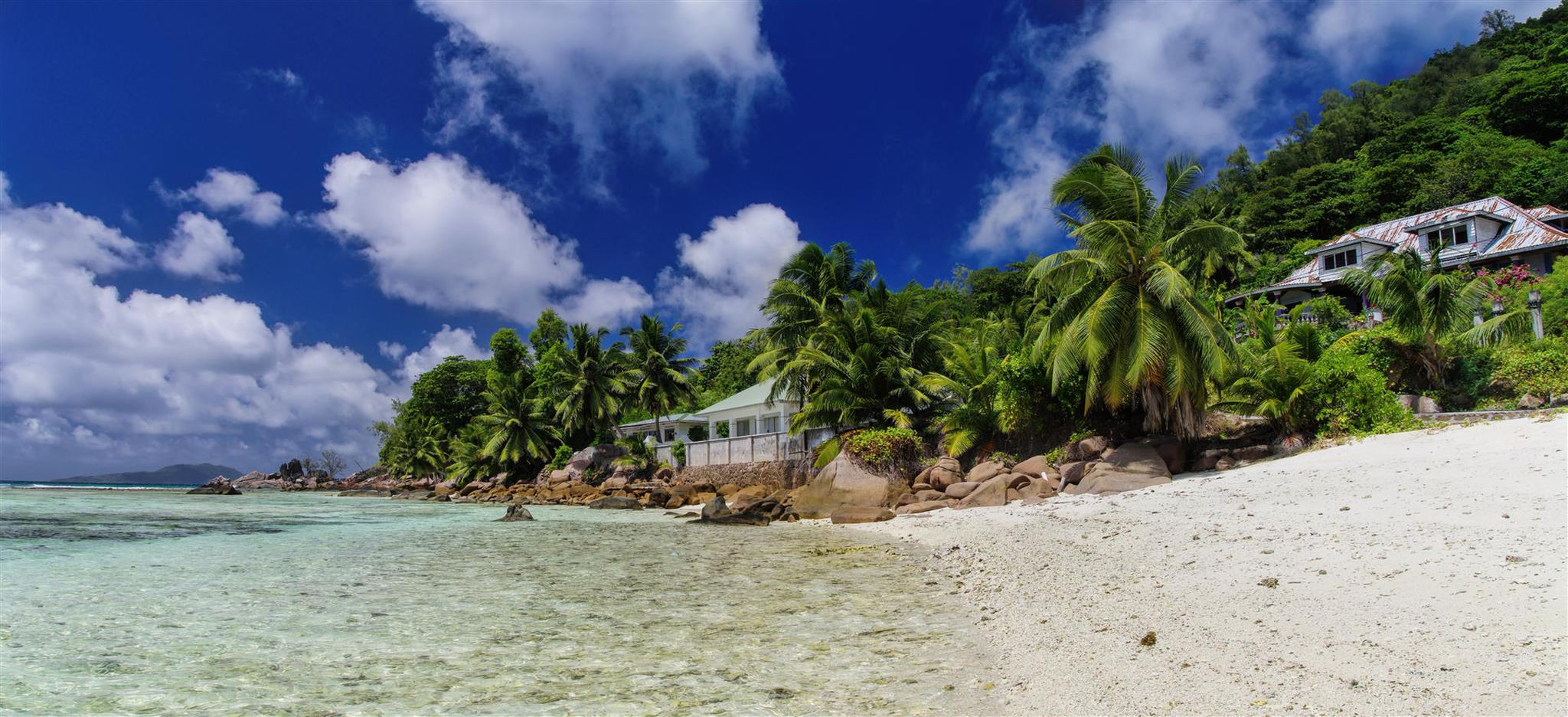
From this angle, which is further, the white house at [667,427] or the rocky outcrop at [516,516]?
the white house at [667,427]

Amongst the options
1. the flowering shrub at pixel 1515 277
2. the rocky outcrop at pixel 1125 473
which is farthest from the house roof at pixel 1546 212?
the rocky outcrop at pixel 1125 473

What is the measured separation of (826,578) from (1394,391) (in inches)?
673

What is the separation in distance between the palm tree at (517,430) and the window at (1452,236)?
1936 inches

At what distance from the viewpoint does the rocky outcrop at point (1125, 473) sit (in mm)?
13828

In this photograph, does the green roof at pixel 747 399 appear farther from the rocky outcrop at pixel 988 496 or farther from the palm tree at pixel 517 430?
the rocky outcrop at pixel 988 496

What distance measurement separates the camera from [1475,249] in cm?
3481

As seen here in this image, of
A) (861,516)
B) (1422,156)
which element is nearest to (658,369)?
(861,516)

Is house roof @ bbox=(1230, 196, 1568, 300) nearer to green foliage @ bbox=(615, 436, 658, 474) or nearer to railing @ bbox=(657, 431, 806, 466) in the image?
railing @ bbox=(657, 431, 806, 466)

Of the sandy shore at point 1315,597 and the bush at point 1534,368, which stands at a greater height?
the bush at point 1534,368

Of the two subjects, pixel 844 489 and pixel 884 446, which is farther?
pixel 884 446

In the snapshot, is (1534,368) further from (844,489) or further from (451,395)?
(451,395)

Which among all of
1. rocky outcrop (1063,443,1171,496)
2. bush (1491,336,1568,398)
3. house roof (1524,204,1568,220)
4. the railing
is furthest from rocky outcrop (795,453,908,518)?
house roof (1524,204,1568,220)

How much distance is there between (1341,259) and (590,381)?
1695 inches

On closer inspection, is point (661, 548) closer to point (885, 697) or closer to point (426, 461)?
point (885, 697)
